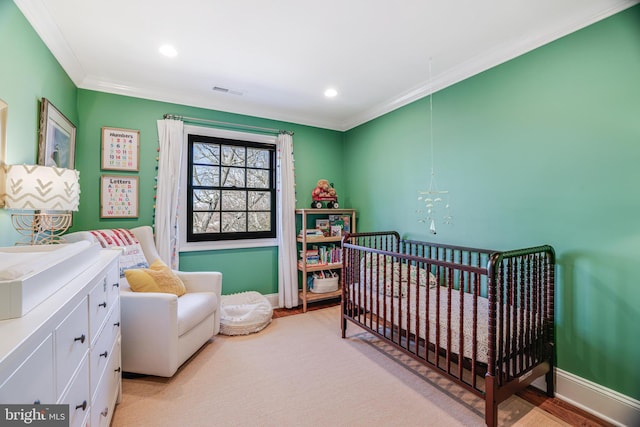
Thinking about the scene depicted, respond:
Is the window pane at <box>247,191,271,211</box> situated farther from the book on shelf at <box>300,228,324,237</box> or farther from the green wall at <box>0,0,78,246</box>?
the green wall at <box>0,0,78,246</box>

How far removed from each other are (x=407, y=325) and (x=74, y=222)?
10.00 feet

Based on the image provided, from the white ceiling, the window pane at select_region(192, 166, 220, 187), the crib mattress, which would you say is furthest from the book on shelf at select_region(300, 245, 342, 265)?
the white ceiling

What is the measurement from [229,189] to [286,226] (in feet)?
2.68

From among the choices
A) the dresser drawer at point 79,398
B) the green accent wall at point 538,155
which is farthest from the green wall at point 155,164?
the dresser drawer at point 79,398

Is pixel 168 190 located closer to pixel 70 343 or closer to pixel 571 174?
pixel 70 343

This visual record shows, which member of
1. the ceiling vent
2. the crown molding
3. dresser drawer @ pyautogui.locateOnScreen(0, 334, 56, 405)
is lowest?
dresser drawer @ pyautogui.locateOnScreen(0, 334, 56, 405)

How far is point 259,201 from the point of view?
11.9ft

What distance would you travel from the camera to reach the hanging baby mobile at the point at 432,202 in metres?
2.68

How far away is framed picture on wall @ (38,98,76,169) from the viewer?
1931 millimetres

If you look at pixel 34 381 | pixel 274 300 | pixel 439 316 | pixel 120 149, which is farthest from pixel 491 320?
pixel 120 149

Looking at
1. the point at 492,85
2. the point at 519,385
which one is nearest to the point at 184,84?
the point at 492,85

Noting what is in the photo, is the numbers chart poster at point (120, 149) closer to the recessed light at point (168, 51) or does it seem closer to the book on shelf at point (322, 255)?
the recessed light at point (168, 51)

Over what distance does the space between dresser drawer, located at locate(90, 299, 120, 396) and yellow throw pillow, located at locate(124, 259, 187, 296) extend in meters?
0.51

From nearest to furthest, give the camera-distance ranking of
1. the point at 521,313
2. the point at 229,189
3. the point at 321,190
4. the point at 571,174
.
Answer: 1. the point at 521,313
2. the point at 571,174
3. the point at 229,189
4. the point at 321,190
